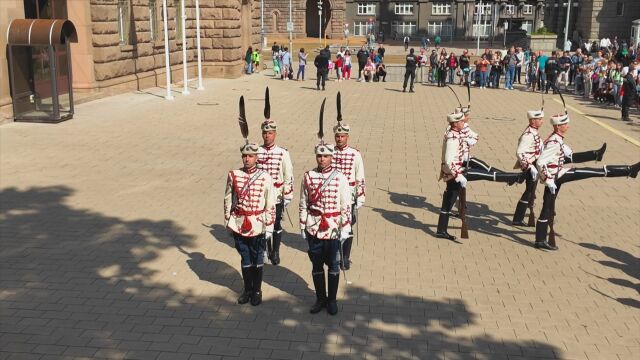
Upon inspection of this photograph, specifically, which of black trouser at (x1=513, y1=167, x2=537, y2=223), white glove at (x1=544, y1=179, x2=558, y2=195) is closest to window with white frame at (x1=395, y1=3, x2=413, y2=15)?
black trouser at (x1=513, y1=167, x2=537, y2=223)

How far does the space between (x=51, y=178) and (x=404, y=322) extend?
8.72 m

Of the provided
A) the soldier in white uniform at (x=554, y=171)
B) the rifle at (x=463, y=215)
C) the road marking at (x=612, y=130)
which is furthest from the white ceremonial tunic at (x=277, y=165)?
the road marking at (x=612, y=130)

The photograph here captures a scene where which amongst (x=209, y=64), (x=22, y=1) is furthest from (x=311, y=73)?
(x=22, y=1)

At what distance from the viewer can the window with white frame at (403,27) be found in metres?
77.3

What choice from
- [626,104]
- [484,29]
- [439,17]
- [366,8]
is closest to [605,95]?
[626,104]

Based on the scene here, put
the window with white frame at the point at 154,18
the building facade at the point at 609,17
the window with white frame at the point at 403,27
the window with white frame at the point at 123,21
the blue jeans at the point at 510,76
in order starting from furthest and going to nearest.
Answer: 1. the window with white frame at the point at 403,27
2. the building facade at the point at 609,17
3. the blue jeans at the point at 510,76
4. the window with white frame at the point at 154,18
5. the window with white frame at the point at 123,21

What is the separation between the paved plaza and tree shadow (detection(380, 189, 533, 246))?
0.13ft

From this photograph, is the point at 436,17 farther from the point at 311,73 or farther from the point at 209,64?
the point at 209,64

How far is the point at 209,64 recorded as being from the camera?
1298 inches

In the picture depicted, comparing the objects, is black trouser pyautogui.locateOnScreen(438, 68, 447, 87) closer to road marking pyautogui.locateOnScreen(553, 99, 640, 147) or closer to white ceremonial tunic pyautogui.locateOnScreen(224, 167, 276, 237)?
road marking pyautogui.locateOnScreen(553, 99, 640, 147)

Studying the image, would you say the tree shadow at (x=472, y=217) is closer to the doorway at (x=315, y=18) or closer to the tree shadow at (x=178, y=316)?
the tree shadow at (x=178, y=316)

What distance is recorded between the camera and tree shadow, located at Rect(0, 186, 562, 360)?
6.72 m

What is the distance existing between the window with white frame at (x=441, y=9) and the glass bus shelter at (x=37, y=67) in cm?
6091

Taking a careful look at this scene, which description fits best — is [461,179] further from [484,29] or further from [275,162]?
[484,29]
